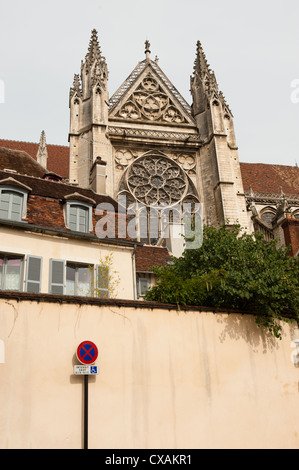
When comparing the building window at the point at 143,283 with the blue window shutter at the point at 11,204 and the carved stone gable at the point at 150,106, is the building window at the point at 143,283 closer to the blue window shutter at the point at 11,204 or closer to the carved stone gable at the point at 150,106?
the blue window shutter at the point at 11,204

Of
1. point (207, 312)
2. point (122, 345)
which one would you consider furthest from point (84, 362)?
point (207, 312)

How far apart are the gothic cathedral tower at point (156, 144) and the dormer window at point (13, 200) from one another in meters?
9.73

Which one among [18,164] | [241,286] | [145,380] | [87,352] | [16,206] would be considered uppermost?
[18,164]

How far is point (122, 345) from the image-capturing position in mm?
7012

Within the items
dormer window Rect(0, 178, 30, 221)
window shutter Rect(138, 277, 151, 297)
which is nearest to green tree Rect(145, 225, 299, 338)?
dormer window Rect(0, 178, 30, 221)

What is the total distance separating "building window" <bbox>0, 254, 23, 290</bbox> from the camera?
9297 mm

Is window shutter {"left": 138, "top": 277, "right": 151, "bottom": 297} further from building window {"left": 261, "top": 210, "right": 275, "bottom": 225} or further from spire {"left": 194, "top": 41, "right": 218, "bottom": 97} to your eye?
building window {"left": 261, "top": 210, "right": 275, "bottom": 225}

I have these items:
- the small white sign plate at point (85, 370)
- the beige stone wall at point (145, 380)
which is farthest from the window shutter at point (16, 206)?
the small white sign plate at point (85, 370)

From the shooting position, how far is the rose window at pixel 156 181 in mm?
22297

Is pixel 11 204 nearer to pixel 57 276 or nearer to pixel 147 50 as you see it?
pixel 57 276

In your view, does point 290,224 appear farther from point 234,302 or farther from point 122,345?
point 122,345

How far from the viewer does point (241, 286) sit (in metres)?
8.66

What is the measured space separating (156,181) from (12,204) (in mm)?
13231

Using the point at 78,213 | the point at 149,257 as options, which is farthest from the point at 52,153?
the point at 78,213
